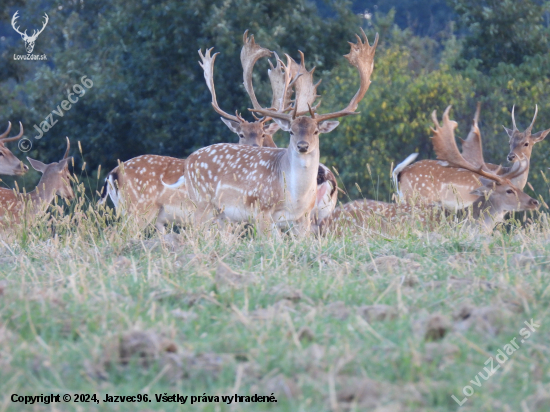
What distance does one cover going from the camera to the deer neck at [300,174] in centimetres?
667

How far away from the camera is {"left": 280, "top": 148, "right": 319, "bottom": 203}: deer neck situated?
667 cm

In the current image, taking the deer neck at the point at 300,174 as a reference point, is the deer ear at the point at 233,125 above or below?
below

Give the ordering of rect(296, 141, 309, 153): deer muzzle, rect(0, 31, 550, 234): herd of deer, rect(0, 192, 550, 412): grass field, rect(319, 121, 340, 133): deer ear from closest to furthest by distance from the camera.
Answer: rect(0, 192, 550, 412): grass field → rect(296, 141, 309, 153): deer muzzle → rect(0, 31, 550, 234): herd of deer → rect(319, 121, 340, 133): deer ear

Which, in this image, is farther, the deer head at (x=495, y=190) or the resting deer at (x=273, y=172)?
the deer head at (x=495, y=190)

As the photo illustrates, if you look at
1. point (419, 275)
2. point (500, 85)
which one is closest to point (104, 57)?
point (500, 85)

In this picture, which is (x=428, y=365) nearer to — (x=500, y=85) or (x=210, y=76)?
(x=210, y=76)

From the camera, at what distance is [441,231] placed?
5.76m

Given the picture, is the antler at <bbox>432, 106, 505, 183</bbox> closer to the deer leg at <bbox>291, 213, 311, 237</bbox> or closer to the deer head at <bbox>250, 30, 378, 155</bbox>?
the deer head at <bbox>250, 30, 378, 155</bbox>

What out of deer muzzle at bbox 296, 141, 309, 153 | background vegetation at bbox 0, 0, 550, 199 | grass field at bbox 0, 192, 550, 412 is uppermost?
grass field at bbox 0, 192, 550, 412

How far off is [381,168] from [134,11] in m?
6.41

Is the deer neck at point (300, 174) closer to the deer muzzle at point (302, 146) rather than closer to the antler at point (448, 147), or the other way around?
the deer muzzle at point (302, 146)

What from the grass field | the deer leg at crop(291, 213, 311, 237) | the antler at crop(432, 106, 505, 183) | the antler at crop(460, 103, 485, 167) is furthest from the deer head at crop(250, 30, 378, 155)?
the grass field

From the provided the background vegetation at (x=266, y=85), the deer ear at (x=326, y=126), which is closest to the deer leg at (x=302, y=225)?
the deer ear at (x=326, y=126)

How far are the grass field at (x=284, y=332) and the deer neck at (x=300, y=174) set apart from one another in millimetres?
2221
